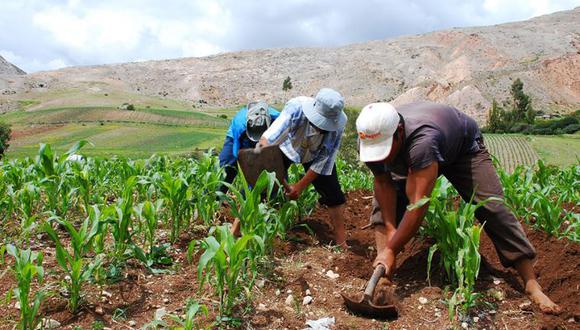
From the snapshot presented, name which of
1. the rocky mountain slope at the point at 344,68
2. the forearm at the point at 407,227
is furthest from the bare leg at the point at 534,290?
the rocky mountain slope at the point at 344,68

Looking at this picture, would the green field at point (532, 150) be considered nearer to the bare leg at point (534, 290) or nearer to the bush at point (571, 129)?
the bush at point (571, 129)

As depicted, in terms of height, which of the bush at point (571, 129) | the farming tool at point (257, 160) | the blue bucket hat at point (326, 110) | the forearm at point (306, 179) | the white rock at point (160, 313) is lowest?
the bush at point (571, 129)

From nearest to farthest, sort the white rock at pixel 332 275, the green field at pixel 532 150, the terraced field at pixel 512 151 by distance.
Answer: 1. the white rock at pixel 332 275
2. the terraced field at pixel 512 151
3. the green field at pixel 532 150

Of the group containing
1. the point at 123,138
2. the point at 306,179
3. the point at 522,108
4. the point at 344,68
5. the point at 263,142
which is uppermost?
the point at 344,68

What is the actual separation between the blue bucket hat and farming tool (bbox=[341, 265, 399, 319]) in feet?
3.77

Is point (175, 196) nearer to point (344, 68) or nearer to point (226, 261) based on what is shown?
point (226, 261)

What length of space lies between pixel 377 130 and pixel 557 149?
24.6 m

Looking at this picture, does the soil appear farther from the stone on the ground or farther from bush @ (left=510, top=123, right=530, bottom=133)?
bush @ (left=510, top=123, right=530, bottom=133)

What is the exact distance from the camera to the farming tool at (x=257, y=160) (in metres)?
3.32

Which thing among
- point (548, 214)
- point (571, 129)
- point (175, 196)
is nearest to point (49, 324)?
point (175, 196)

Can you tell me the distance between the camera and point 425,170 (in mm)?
2422

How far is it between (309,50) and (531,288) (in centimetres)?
10169

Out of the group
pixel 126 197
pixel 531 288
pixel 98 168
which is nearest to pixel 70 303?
pixel 126 197

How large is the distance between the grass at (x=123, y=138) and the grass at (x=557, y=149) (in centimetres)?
1938
